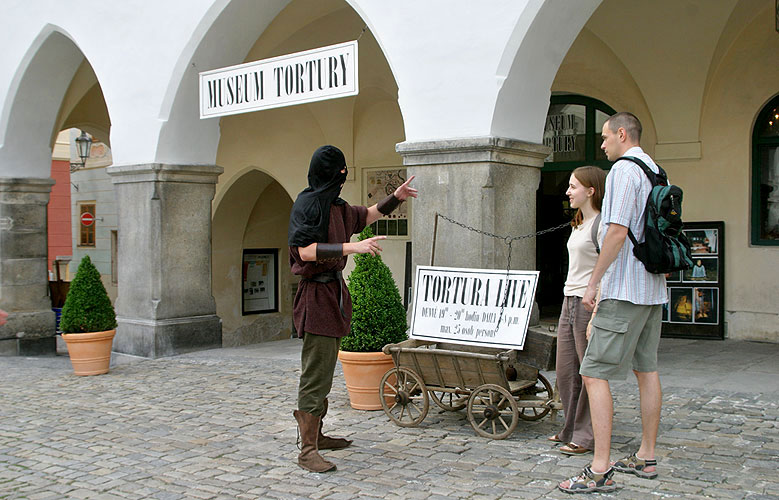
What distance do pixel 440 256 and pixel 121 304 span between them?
4661 mm

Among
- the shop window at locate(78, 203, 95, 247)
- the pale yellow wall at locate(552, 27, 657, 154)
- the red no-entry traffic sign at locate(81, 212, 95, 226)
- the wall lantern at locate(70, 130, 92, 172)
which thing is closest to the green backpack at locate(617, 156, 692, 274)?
the pale yellow wall at locate(552, 27, 657, 154)

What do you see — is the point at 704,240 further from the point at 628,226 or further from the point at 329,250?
the point at 329,250

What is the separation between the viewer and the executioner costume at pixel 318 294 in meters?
4.59

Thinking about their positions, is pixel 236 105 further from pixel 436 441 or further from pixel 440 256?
pixel 436 441

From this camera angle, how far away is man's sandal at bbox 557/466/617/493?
4.05 metres

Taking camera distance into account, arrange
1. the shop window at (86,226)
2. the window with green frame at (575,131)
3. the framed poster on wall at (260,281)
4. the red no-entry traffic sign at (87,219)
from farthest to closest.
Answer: the shop window at (86,226) < the red no-entry traffic sign at (87,219) < the framed poster on wall at (260,281) < the window with green frame at (575,131)

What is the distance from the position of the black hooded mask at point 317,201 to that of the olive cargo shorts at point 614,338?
1.59 meters

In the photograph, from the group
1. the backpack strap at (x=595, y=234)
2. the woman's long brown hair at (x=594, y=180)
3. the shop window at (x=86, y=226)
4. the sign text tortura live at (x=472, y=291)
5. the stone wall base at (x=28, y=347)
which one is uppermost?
the shop window at (x=86, y=226)

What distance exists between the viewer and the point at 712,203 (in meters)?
9.66

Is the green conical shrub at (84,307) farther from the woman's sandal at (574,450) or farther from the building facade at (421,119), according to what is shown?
the woman's sandal at (574,450)

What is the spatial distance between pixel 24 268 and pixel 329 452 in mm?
7882

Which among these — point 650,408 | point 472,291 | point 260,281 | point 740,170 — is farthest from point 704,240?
point 260,281

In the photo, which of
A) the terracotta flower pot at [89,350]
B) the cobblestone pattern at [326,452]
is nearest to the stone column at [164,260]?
the terracotta flower pot at [89,350]

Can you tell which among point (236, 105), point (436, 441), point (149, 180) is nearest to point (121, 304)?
point (149, 180)
